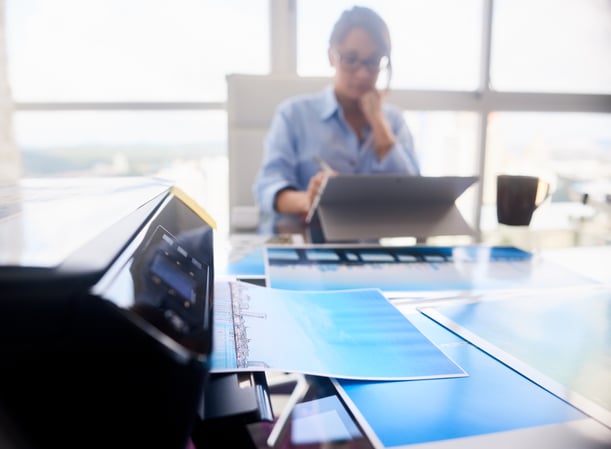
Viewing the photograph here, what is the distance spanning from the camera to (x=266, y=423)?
1.03 feet

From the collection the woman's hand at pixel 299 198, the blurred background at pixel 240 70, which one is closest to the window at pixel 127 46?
the blurred background at pixel 240 70

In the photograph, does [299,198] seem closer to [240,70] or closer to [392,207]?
[392,207]

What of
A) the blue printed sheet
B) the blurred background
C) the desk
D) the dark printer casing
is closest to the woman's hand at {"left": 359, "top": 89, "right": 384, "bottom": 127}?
the blurred background

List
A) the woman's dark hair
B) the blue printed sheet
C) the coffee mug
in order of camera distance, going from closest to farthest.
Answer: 1. the blue printed sheet
2. the coffee mug
3. the woman's dark hair

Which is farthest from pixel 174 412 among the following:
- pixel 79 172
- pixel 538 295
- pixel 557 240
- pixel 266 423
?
pixel 79 172

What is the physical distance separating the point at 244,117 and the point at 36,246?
137 cm

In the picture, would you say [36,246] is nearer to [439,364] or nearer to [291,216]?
[439,364]

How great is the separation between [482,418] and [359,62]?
133cm

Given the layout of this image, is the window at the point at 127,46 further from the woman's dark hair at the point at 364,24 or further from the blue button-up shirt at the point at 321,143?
the woman's dark hair at the point at 364,24

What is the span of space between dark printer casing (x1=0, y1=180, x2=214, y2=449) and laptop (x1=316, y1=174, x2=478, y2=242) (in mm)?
606

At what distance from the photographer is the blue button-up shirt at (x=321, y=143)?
1.50 m

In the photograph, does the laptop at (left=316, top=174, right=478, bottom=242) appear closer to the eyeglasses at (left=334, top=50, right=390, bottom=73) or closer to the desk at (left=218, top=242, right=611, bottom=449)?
the desk at (left=218, top=242, right=611, bottom=449)

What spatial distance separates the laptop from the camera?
836mm

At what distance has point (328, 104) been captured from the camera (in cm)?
158
